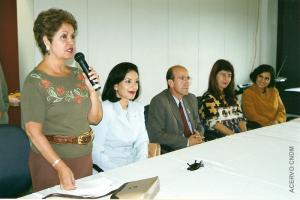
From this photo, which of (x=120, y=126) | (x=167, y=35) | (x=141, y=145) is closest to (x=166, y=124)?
(x=141, y=145)

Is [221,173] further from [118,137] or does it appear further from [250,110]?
[250,110]

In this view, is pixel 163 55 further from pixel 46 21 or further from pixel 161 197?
pixel 161 197

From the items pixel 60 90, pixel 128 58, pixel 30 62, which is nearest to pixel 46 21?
pixel 60 90

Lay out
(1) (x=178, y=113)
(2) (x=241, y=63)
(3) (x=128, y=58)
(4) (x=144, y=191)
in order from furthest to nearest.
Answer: (2) (x=241, y=63) < (3) (x=128, y=58) < (1) (x=178, y=113) < (4) (x=144, y=191)

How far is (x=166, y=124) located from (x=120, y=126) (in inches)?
26.9

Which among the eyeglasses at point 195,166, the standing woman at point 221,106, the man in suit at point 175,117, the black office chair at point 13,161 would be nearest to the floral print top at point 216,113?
the standing woman at point 221,106

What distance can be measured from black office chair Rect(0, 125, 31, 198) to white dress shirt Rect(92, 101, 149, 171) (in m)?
0.52

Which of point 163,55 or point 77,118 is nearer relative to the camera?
point 77,118

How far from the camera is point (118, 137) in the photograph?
2.44 m

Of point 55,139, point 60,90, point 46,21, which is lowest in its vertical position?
point 55,139

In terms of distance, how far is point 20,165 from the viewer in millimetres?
1911

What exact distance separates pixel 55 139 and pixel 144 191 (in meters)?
0.75

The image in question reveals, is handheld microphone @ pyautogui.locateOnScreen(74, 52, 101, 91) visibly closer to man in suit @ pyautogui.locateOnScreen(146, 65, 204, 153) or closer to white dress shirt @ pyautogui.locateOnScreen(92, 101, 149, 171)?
white dress shirt @ pyautogui.locateOnScreen(92, 101, 149, 171)

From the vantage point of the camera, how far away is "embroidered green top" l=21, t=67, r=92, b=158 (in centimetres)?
178
